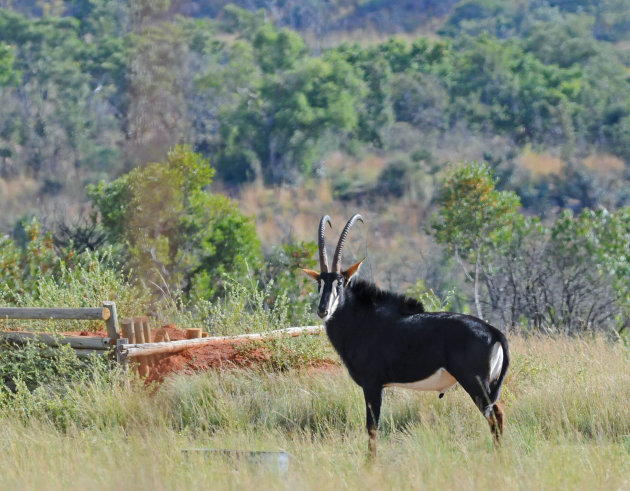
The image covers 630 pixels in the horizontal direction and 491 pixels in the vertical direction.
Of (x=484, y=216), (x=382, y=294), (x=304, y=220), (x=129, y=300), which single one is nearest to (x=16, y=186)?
(x=304, y=220)

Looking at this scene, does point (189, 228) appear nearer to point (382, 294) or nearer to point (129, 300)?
point (129, 300)

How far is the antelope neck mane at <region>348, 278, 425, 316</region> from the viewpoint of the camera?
25.6ft

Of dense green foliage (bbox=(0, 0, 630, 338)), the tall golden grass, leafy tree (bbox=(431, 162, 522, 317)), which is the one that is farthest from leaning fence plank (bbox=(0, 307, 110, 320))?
dense green foliage (bbox=(0, 0, 630, 338))

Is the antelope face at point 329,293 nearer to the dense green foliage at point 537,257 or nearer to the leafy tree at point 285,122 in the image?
the dense green foliage at point 537,257

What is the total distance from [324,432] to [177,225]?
15.2 m

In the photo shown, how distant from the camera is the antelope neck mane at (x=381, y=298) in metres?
7.81

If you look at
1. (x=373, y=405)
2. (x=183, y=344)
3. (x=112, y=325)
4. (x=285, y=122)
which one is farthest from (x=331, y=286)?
(x=285, y=122)

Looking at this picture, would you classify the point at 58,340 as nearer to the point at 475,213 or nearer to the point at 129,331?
the point at 129,331

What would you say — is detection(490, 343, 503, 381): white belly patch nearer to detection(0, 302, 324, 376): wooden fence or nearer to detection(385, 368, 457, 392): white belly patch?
detection(385, 368, 457, 392): white belly patch

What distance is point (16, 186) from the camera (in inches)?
2034

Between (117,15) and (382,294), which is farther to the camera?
(117,15)

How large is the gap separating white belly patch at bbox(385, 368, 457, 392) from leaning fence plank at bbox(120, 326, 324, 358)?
2888mm

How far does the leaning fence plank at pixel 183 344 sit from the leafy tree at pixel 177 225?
Answer: 10.8 m

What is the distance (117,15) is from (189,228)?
156ft
